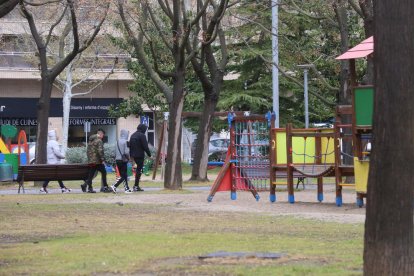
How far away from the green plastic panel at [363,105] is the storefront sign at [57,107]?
45874 mm

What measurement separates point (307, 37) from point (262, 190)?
67.3 feet

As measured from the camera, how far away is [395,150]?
796cm

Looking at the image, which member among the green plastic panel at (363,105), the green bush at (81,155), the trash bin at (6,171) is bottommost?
the trash bin at (6,171)

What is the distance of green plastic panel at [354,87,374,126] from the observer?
1861 centimetres

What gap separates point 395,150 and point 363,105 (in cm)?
1099

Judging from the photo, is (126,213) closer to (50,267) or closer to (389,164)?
(50,267)

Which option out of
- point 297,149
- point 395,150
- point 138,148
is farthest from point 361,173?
point 395,150

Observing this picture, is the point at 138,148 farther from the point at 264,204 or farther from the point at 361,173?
the point at 361,173

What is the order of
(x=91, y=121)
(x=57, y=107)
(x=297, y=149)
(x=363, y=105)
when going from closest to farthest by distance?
1. (x=363, y=105)
2. (x=297, y=149)
3. (x=57, y=107)
4. (x=91, y=121)

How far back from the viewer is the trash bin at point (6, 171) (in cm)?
3067

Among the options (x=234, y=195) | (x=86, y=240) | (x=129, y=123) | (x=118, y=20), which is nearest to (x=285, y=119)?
(x=118, y=20)

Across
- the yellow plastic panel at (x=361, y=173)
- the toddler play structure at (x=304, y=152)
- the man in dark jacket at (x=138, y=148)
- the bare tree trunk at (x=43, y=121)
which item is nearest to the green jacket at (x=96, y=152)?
the man in dark jacket at (x=138, y=148)

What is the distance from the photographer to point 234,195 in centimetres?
2294

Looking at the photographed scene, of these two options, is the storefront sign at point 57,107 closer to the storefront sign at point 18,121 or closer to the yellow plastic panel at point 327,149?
the storefront sign at point 18,121
